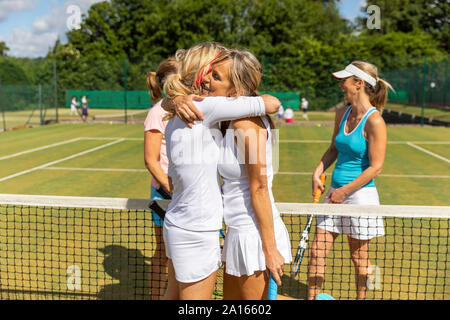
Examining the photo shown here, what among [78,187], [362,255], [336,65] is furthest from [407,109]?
[362,255]

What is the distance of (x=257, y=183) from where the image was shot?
2125 mm

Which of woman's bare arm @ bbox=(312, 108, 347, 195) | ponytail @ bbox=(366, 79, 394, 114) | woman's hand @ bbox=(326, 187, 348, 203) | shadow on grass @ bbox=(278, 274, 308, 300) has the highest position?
ponytail @ bbox=(366, 79, 394, 114)

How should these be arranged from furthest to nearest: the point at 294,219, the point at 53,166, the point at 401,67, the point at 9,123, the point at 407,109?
the point at 401,67 → the point at 407,109 → the point at 9,123 → the point at 53,166 → the point at 294,219

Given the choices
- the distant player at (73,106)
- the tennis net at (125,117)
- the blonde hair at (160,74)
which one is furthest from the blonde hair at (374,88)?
the distant player at (73,106)

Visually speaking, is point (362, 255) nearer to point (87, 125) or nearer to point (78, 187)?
point (78, 187)

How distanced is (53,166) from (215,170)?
9.77 meters

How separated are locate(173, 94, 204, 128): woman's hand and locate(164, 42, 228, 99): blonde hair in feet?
0.39

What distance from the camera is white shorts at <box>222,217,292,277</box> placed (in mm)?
2213

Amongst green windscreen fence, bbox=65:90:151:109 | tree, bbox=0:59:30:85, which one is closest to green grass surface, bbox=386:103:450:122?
green windscreen fence, bbox=65:90:151:109

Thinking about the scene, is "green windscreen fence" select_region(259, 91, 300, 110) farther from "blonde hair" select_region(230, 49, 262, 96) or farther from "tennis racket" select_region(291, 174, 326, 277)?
"blonde hair" select_region(230, 49, 262, 96)

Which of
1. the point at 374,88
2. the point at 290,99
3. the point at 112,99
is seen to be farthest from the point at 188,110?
the point at 112,99

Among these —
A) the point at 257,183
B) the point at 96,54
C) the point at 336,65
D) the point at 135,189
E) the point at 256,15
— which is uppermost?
the point at 256,15

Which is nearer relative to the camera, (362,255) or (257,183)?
(257,183)

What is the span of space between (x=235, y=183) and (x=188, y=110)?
0.44m
